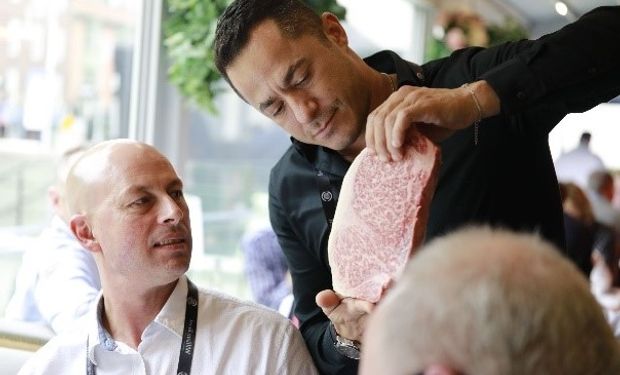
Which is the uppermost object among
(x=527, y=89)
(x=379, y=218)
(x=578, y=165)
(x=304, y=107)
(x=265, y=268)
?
(x=527, y=89)

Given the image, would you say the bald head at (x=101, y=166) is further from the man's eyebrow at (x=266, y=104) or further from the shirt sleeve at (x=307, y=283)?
the man's eyebrow at (x=266, y=104)

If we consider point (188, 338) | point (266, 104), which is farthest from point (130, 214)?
point (266, 104)

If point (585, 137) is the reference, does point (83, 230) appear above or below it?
above

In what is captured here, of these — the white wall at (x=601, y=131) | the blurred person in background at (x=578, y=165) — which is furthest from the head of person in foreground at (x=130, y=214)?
the white wall at (x=601, y=131)

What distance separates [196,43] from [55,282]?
144 cm

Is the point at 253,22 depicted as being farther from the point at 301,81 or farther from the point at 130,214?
the point at 130,214

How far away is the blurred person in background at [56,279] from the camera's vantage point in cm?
316

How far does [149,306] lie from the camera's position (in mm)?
2227

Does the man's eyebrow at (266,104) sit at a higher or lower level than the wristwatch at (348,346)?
higher

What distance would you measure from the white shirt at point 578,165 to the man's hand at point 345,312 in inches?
153

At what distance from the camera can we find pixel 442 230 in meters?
1.78

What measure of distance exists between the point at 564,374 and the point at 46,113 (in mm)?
3720

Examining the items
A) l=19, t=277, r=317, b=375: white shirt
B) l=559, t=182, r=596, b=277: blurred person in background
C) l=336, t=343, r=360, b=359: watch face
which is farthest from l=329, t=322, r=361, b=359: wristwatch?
l=559, t=182, r=596, b=277: blurred person in background

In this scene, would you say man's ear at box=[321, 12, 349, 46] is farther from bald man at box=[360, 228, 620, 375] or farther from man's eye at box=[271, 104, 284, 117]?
bald man at box=[360, 228, 620, 375]
